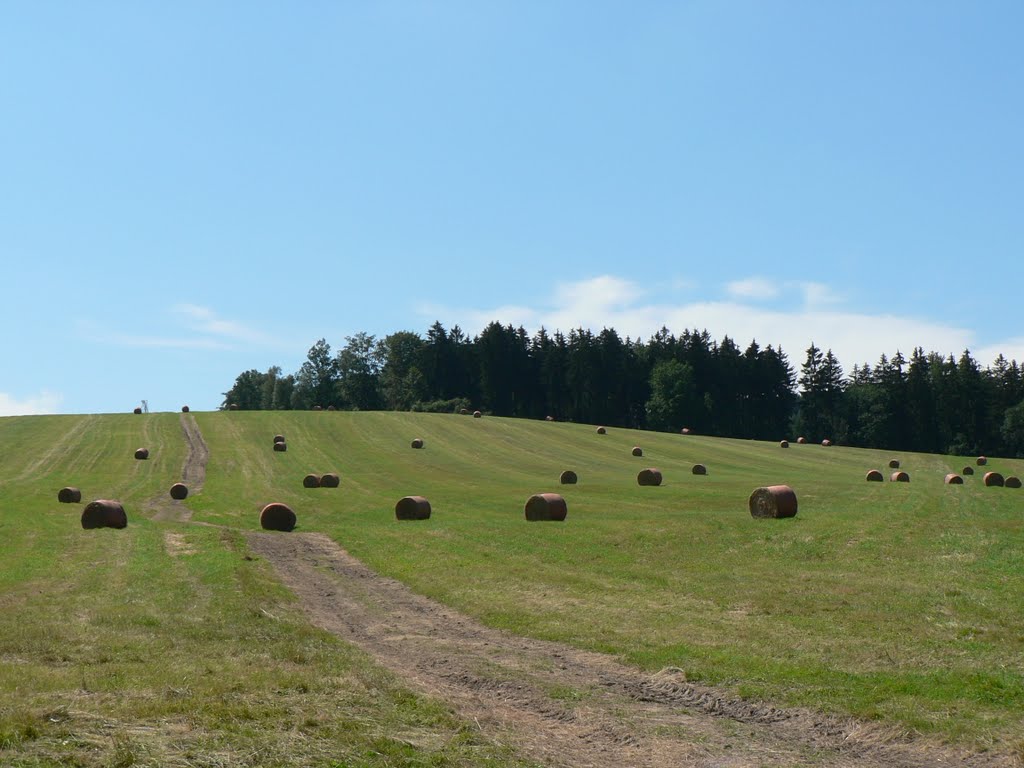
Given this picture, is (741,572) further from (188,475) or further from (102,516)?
(188,475)

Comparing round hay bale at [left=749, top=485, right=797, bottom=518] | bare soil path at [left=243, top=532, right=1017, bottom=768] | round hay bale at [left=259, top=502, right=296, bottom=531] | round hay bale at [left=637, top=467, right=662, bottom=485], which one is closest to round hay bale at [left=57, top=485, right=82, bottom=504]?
round hay bale at [left=259, top=502, right=296, bottom=531]

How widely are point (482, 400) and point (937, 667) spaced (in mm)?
138197

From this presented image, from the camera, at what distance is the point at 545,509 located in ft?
121

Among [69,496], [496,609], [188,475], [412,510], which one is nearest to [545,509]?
[412,510]

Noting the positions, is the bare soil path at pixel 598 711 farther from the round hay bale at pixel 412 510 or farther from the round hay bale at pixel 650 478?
the round hay bale at pixel 650 478

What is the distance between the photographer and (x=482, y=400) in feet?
498

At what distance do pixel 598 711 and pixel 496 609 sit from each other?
8.07 m

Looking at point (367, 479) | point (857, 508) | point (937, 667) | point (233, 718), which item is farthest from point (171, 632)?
point (367, 479)

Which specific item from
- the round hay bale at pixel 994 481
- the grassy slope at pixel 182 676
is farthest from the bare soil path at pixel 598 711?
the round hay bale at pixel 994 481

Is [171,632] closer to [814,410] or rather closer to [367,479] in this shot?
[367,479]

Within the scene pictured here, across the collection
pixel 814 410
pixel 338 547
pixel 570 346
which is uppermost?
pixel 570 346

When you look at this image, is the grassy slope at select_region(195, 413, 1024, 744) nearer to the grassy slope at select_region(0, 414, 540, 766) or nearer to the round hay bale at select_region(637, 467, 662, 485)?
the round hay bale at select_region(637, 467, 662, 485)

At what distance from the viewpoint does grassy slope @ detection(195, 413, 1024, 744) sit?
13641 mm

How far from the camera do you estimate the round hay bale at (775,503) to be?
3416 cm
